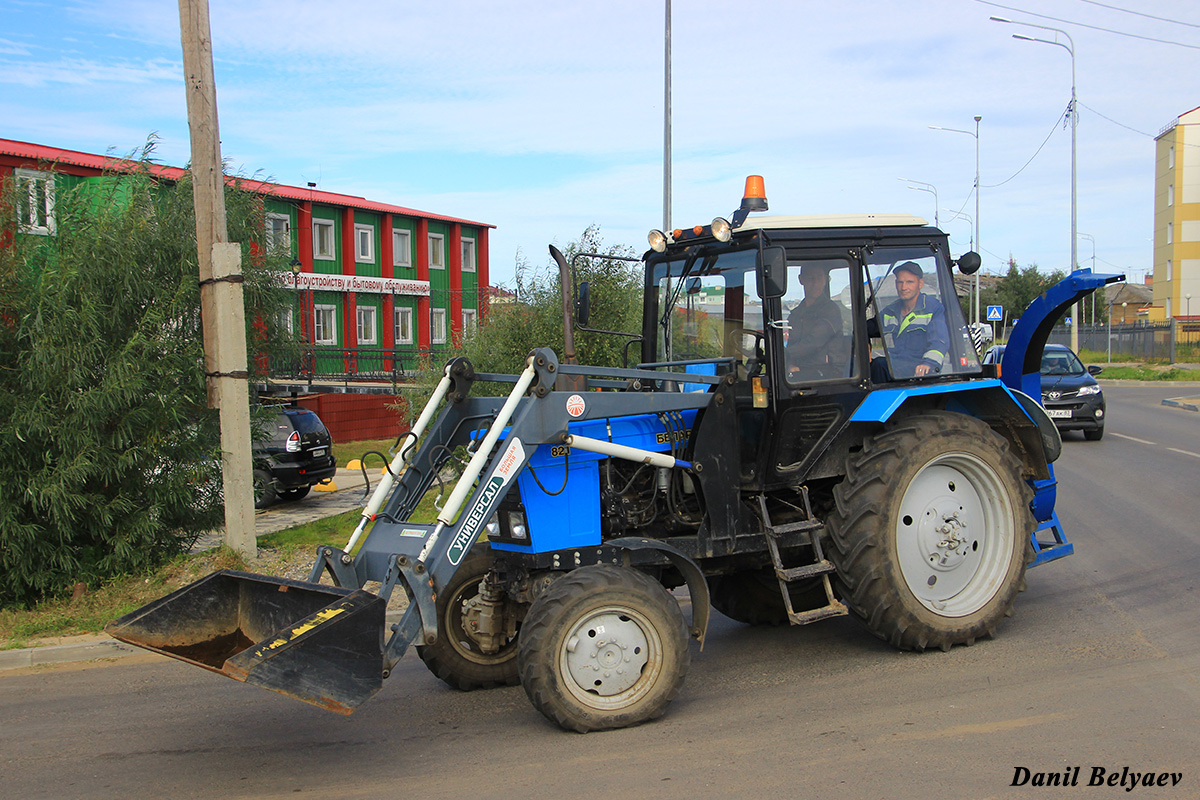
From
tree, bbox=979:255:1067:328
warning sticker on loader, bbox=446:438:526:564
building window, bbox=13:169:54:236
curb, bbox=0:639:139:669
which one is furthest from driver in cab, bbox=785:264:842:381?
tree, bbox=979:255:1067:328

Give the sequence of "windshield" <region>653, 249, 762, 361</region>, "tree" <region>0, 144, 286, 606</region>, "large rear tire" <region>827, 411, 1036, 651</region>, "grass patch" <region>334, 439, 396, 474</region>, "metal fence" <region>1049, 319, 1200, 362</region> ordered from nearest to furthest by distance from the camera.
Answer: "large rear tire" <region>827, 411, 1036, 651</region>
"windshield" <region>653, 249, 762, 361</region>
"tree" <region>0, 144, 286, 606</region>
"grass patch" <region>334, 439, 396, 474</region>
"metal fence" <region>1049, 319, 1200, 362</region>

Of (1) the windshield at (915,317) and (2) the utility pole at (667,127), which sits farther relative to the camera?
(2) the utility pole at (667,127)

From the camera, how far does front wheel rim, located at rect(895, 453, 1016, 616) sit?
604 centimetres

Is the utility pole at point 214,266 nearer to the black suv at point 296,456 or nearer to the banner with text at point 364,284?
the black suv at point 296,456

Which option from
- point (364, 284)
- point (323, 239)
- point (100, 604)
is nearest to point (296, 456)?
point (100, 604)

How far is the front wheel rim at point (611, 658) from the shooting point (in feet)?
15.9

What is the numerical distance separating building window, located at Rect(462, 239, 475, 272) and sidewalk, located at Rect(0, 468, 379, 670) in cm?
2434

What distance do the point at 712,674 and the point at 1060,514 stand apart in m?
6.36

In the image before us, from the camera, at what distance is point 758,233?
586cm

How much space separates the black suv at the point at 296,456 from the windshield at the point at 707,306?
30.0ft

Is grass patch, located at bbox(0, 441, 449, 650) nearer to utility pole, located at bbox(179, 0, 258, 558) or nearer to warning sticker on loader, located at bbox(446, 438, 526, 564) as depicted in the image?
utility pole, located at bbox(179, 0, 258, 558)

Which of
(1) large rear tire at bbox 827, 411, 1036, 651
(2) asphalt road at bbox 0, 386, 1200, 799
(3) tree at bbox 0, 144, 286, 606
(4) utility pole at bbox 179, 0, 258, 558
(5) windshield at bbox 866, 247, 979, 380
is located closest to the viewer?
(2) asphalt road at bbox 0, 386, 1200, 799

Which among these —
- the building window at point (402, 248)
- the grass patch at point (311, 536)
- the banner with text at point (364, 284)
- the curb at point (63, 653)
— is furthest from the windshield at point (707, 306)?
the building window at point (402, 248)

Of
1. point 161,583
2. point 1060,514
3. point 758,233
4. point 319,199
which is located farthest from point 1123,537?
point 319,199
